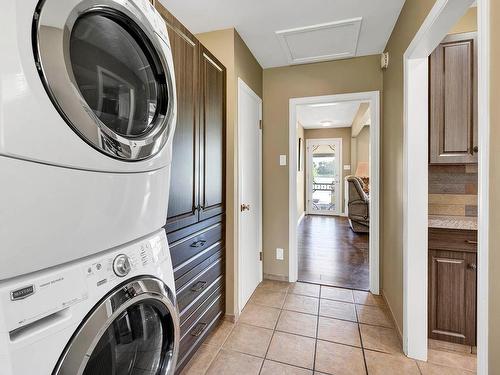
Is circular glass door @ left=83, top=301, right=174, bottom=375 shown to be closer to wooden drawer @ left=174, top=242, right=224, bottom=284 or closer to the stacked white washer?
the stacked white washer

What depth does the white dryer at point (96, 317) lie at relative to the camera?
1.69ft

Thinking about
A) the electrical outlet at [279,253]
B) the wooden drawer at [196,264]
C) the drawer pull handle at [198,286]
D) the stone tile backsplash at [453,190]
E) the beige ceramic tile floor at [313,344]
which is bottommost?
the beige ceramic tile floor at [313,344]

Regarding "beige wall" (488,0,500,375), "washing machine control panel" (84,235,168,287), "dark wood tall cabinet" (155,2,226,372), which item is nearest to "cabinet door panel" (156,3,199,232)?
"dark wood tall cabinet" (155,2,226,372)

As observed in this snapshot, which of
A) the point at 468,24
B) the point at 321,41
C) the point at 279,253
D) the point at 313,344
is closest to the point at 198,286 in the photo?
the point at 313,344

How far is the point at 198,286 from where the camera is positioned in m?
1.70

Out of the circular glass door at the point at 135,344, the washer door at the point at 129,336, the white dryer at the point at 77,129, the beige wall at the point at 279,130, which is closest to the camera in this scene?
the white dryer at the point at 77,129

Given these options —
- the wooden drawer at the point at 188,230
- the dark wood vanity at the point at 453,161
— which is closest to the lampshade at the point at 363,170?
the dark wood vanity at the point at 453,161

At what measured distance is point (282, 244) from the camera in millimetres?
3000

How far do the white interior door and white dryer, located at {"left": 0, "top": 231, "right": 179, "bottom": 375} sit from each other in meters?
1.36

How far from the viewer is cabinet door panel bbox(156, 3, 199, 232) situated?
1445mm

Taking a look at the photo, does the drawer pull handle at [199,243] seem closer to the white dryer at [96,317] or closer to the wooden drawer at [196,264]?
the wooden drawer at [196,264]

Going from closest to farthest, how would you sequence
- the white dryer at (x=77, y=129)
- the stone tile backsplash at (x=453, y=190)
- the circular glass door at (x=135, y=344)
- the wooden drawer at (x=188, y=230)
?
the white dryer at (x=77, y=129), the circular glass door at (x=135, y=344), the wooden drawer at (x=188, y=230), the stone tile backsplash at (x=453, y=190)

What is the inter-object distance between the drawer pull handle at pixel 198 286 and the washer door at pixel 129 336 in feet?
2.16

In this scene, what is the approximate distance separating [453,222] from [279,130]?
1.81 meters
